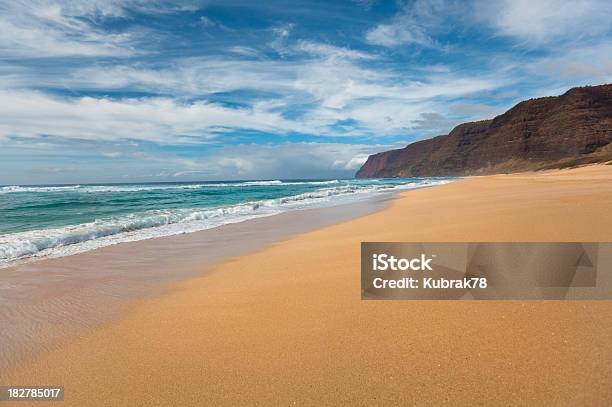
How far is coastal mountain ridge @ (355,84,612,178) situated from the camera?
74.6 m

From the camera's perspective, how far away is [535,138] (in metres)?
89.2

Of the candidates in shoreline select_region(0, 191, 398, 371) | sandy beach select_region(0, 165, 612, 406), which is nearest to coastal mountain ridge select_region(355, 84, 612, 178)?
shoreline select_region(0, 191, 398, 371)

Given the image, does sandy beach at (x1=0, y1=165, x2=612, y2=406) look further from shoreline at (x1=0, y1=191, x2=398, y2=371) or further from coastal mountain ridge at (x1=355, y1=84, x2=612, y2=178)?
coastal mountain ridge at (x1=355, y1=84, x2=612, y2=178)

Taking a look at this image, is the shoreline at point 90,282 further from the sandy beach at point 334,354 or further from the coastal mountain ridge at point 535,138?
the coastal mountain ridge at point 535,138

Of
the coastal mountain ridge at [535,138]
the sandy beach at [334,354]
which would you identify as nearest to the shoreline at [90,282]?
the sandy beach at [334,354]

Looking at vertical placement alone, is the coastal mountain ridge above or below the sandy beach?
above

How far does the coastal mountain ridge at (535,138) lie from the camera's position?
74.6 m

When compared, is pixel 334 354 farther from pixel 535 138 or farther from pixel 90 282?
pixel 535 138

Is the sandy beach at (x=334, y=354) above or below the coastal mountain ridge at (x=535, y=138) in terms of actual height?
below

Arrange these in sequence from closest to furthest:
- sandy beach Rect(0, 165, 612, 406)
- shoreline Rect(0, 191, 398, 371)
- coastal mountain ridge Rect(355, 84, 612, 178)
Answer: sandy beach Rect(0, 165, 612, 406), shoreline Rect(0, 191, 398, 371), coastal mountain ridge Rect(355, 84, 612, 178)

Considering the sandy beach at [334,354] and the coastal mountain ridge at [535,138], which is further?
the coastal mountain ridge at [535,138]

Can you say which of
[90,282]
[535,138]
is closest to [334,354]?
[90,282]

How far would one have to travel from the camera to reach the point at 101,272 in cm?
517

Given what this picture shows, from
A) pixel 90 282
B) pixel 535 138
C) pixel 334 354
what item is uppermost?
pixel 535 138
